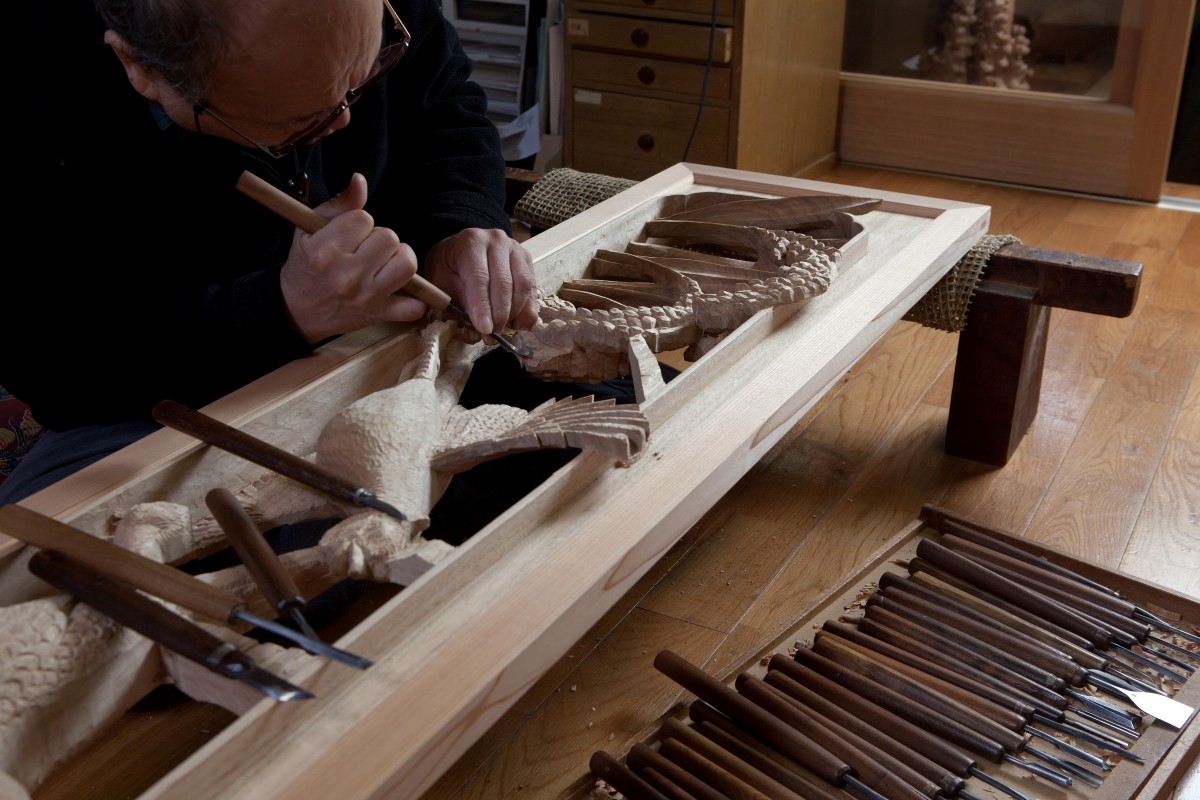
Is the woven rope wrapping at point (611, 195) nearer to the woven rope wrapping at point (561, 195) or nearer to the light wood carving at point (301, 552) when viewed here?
the woven rope wrapping at point (561, 195)

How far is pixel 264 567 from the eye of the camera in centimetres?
119

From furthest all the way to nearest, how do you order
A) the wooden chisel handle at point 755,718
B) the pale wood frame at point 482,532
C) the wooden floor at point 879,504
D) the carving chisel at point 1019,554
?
the carving chisel at point 1019,554 → the wooden floor at point 879,504 → the wooden chisel handle at point 755,718 → the pale wood frame at point 482,532

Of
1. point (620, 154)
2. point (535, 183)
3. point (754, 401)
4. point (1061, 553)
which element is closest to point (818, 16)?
point (620, 154)

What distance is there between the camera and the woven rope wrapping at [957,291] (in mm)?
2416

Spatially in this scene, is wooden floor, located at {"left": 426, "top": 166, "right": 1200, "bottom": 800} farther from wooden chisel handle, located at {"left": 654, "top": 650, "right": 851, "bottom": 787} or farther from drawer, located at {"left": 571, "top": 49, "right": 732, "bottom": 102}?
drawer, located at {"left": 571, "top": 49, "right": 732, "bottom": 102}

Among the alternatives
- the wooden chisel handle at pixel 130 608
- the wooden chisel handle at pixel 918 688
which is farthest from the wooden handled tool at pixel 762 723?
the wooden chisel handle at pixel 130 608

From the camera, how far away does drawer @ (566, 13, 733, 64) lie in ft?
13.8

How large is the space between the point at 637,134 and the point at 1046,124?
167 centimetres

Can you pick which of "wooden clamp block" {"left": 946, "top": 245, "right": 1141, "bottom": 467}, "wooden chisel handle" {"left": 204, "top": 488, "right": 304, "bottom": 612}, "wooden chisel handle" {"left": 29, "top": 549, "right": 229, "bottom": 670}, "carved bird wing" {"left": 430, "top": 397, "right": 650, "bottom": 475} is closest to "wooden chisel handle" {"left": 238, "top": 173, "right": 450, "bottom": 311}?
"carved bird wing" {"left": 430, "top": 397, "right": 650, "bottom": 475}

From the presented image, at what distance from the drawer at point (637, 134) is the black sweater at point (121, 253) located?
8.79 feet

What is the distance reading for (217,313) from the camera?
170 centimetres

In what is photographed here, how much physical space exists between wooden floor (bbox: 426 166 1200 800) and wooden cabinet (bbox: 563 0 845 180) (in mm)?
1417

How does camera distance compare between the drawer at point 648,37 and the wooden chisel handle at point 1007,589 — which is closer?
the wooden chisel handle at point 1007,589

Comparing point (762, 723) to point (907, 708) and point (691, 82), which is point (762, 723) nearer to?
point (907, 708)
